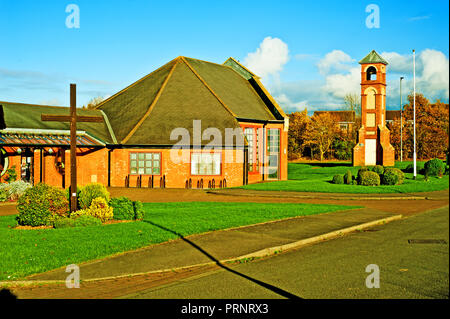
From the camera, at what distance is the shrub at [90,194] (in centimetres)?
Result: 1761

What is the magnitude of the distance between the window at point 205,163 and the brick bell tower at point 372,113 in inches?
1003

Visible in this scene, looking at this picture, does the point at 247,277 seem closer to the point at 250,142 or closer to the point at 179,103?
the point at 179,103

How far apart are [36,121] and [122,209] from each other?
18152 millimetres

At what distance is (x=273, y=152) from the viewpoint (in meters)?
42.4

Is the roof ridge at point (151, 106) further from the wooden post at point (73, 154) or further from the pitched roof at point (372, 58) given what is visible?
the pitched roof at point (372, 58)

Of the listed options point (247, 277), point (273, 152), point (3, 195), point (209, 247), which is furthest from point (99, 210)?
point (273, 152)

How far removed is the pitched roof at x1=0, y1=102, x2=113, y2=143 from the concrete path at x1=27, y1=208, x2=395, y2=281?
64.1 ft

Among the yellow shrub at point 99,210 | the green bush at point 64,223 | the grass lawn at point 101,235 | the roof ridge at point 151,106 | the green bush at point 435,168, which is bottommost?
the grass lawn at point 101,235

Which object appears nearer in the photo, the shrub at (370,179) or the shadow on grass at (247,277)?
the shadow on grass at (247,277)

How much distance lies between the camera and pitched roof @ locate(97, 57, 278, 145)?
36.0 meters

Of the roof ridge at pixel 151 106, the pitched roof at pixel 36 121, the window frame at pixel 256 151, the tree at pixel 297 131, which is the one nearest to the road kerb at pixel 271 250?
the pitched roof at pixel 36 121
